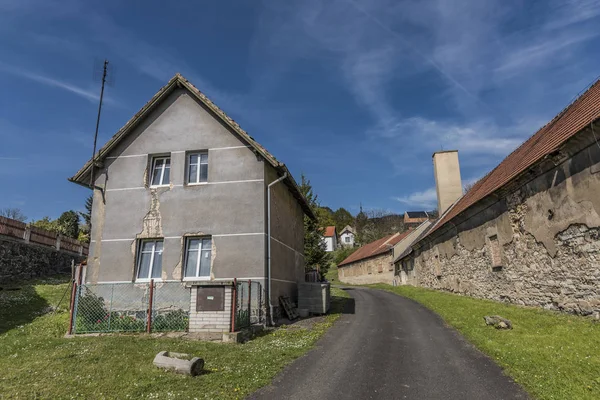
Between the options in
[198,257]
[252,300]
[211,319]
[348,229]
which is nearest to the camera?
[211,319]

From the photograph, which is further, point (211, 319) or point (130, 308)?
point (130, 308)

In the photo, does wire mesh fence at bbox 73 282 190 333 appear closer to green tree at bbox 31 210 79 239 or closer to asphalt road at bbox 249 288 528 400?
asphalt road at bbox 249 288 528 400

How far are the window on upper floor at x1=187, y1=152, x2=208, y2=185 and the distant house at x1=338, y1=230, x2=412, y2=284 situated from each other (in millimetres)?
28172

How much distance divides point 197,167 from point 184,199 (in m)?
1.42

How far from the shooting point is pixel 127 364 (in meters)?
7.50

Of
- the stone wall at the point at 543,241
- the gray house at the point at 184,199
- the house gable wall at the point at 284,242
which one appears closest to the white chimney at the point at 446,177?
the stone wall at the point at 543,241

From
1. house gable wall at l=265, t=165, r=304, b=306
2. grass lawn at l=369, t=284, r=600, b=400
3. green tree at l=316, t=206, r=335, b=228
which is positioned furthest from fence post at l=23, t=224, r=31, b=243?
grass lawn at l=369, t=284, r=600, b=400

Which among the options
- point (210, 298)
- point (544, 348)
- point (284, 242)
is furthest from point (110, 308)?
point (544, 348)

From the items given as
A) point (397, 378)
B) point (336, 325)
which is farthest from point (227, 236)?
point (397, 378)

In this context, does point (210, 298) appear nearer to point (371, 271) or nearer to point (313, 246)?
point (313, 246)

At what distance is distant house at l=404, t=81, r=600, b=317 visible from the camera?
9445 mm

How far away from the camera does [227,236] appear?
13422mm

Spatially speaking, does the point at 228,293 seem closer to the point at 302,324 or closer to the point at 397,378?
the point at 302,324

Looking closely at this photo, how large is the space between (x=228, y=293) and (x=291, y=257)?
22.8ft
